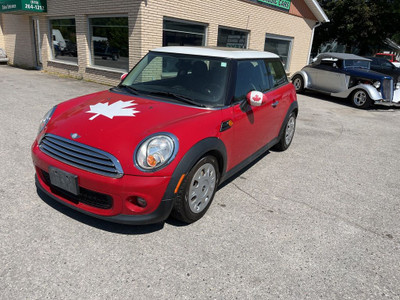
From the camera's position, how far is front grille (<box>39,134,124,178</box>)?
2432mm

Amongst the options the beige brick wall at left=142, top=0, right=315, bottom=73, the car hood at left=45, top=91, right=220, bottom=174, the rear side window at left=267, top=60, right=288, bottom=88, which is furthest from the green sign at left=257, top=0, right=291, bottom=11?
the car hood at left=45, top=91, right=220, bottom=174

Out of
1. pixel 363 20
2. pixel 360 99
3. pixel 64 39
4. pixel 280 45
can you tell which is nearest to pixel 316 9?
pixel 280 45

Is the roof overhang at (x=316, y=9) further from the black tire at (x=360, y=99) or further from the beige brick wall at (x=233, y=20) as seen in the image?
the black tire at (x=360, y=99)

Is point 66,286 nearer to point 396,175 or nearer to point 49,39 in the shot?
point 396,175

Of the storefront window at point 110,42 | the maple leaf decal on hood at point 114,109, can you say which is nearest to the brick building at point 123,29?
the storefront window at point 110,42

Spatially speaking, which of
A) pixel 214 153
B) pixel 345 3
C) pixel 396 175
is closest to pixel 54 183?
pixel 214 153

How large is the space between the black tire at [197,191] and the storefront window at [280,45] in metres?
12.8

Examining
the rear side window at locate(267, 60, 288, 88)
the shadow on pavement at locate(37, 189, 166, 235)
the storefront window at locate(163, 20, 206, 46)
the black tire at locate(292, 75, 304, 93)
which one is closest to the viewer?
the shadow on pavement at locate(37, 189, 166, 235)

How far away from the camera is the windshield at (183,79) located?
3.27 m

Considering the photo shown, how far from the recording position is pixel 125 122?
9.04 feet

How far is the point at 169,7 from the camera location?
9.70 meters

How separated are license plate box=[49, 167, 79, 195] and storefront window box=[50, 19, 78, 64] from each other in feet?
35.1

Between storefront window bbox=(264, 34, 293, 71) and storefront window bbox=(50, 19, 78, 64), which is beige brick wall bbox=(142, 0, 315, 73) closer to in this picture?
storefront window bbox=(264, 34, 293, 71)

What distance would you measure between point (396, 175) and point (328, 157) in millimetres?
1016
